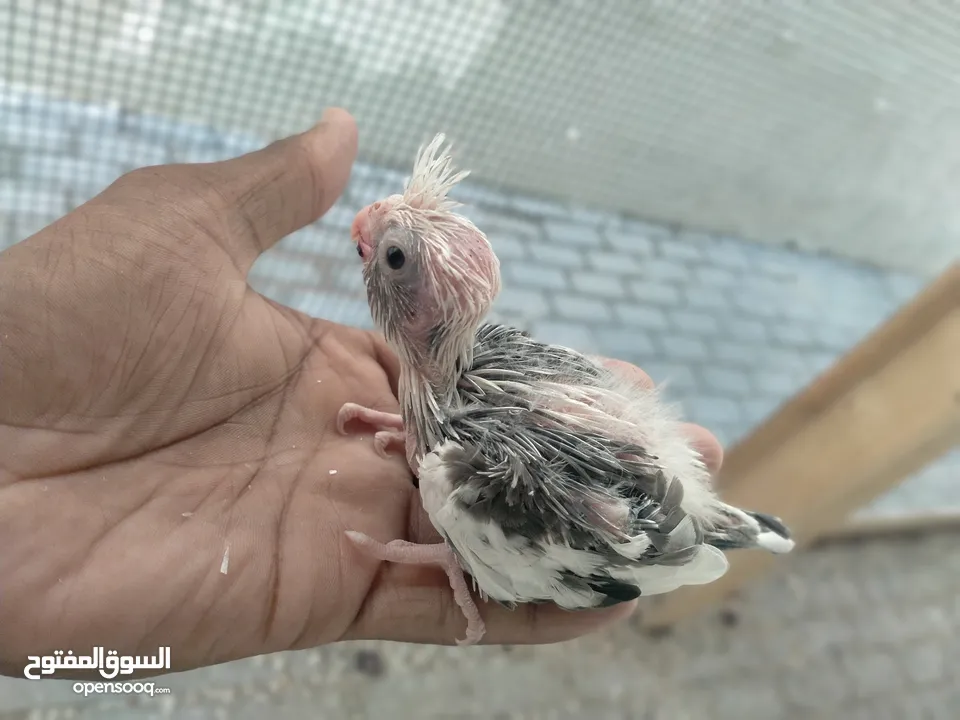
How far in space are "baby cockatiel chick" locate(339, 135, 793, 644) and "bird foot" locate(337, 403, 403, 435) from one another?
150mm

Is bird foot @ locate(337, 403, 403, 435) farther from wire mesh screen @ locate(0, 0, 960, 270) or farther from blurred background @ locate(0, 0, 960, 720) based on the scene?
wire mesh screen @ locate(0, 0, 960, 270)

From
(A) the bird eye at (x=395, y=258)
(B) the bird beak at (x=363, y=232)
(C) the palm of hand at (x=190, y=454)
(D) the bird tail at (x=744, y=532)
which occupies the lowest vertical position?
(C) the palm of hand at (x=190, y=454)

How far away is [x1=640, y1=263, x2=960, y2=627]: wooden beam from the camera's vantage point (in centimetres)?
145

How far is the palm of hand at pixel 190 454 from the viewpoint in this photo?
87cm

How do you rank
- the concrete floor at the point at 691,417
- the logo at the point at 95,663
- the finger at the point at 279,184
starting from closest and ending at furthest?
the logo at the point at 95,663, the finger at the point at 279,184, the concrete floor at the point at 691,417

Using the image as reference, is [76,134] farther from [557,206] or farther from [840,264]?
[840,264]

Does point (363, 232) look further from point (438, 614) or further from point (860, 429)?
point (860, 429)

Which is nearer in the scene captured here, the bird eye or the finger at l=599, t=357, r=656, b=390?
the bird eye

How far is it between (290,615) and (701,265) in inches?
83.7

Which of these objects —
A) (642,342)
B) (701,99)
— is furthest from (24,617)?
(701,99)

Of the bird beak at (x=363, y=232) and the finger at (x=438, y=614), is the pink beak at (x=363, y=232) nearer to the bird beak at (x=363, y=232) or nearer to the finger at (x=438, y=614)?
the bird beak at (x=363, y=232)

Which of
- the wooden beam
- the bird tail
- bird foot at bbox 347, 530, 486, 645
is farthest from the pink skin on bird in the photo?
the wooden beam

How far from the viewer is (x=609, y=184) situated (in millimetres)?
2383

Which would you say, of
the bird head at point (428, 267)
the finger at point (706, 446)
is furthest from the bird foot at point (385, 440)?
the finger at point (706, 446)
